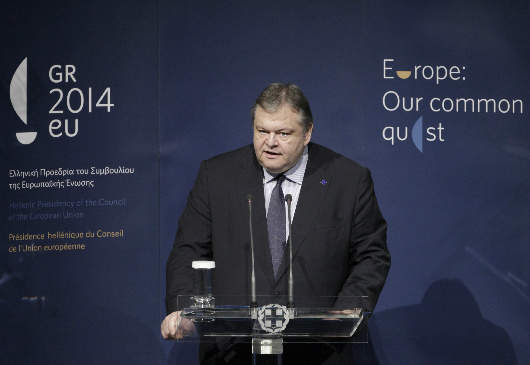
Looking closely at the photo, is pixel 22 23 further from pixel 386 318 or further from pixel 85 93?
pixel 386 318

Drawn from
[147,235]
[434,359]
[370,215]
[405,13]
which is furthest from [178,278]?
[405,13]

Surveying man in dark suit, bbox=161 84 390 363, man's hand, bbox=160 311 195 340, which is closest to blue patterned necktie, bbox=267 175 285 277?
man in dark suit, bbox=161 84 390 363

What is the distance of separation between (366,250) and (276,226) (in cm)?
45

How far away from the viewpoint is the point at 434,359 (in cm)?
433

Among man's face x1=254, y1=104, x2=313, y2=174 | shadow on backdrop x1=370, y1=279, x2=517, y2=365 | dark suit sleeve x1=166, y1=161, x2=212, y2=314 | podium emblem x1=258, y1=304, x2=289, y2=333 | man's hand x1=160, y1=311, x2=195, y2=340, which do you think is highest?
man's face x1=254, y1=104, x2=313, y2=174

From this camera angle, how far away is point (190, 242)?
3008 mm

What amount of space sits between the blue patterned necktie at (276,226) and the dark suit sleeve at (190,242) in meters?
0.33

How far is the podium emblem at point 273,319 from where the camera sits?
79.6 inches

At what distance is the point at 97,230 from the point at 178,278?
1.67m

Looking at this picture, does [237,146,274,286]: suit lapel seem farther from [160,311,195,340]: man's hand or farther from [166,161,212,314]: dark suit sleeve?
[160,311,195,340]: man's hand

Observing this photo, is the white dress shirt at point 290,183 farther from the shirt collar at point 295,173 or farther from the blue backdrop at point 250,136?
the blue backdrop at point 250,136

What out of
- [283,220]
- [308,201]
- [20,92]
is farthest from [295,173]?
[20,92]

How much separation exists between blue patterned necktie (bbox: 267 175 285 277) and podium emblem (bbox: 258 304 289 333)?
0.77m

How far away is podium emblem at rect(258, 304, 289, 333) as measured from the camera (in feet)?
6.63
